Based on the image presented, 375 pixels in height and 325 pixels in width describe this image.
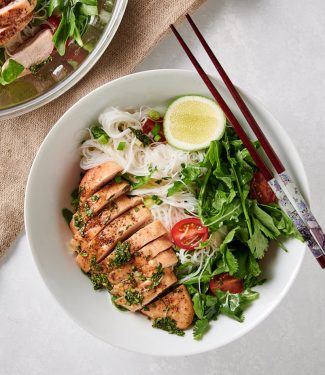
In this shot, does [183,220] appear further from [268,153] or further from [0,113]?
[0,113]

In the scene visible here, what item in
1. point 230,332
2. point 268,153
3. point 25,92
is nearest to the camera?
point 268,153

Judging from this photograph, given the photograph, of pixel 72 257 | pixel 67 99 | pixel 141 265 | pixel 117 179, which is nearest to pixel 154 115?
pixel 117 179

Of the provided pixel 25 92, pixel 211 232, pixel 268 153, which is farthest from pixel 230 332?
pixel 25 92

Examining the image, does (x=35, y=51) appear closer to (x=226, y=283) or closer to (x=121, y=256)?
(x=121, y=256)

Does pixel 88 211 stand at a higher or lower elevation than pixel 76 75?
lower

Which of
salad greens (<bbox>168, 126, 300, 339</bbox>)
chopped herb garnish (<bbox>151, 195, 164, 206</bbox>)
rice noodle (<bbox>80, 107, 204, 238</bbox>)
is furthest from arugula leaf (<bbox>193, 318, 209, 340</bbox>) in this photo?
chopped herb garnish (<bbox>151, 195, 164, 206</bbox>)

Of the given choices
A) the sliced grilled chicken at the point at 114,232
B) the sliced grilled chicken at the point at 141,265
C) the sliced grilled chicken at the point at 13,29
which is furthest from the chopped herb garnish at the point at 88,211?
the sliced grilled chicken at the point at 13,29

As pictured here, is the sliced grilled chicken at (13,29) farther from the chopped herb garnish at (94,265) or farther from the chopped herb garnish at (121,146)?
the chopped herb garnish at (94,265)
